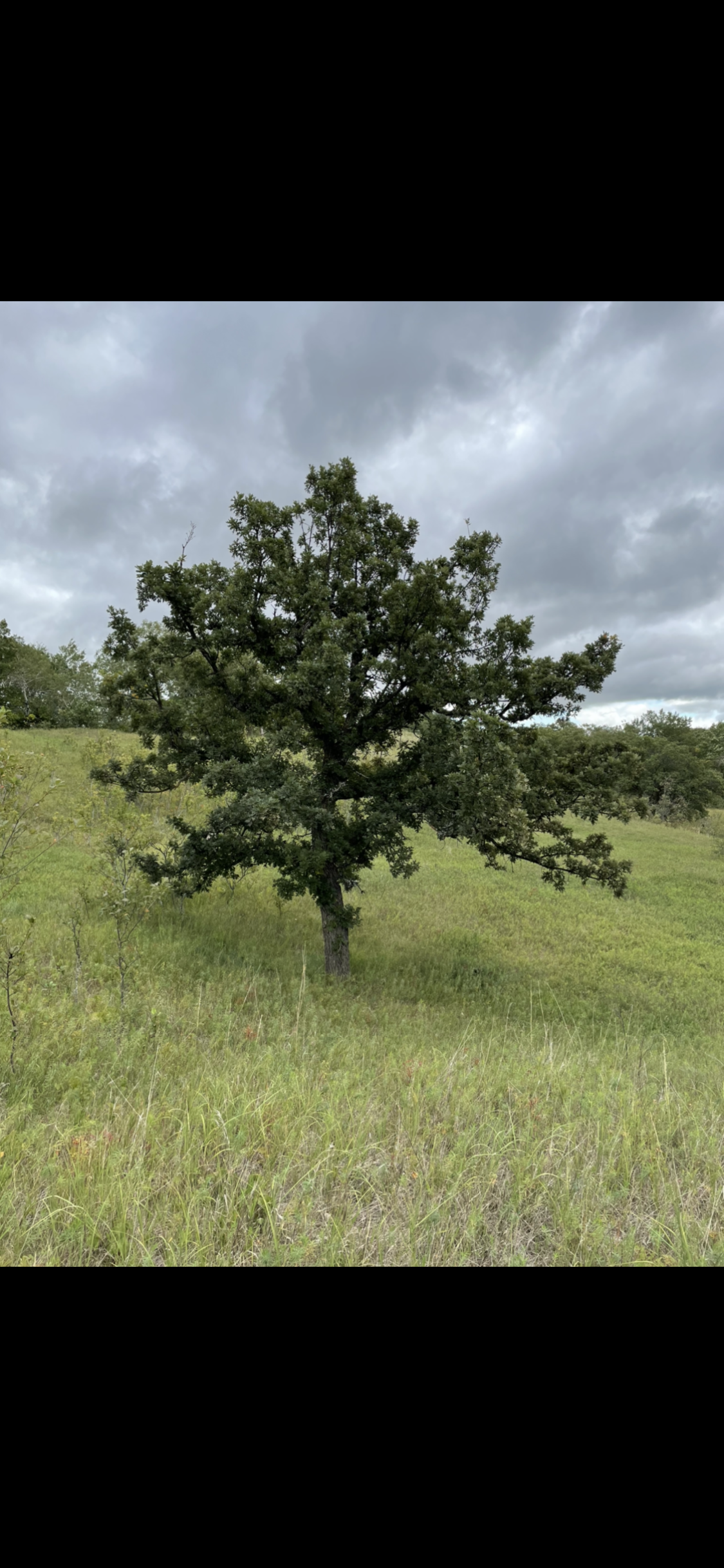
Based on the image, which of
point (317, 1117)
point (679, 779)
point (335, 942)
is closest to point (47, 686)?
point (335, 942)

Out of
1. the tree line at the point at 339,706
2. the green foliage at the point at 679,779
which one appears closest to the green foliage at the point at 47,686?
the tree line at the point at 339,706

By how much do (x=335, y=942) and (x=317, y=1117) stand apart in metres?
7.70

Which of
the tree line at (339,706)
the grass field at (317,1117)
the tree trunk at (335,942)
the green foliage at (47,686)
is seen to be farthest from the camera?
the green foliage at (47,686)

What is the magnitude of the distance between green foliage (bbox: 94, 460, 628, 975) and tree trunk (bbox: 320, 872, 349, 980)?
0.13 feet

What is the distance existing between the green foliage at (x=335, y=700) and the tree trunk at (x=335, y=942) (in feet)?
0.13

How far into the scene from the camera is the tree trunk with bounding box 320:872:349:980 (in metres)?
11.6

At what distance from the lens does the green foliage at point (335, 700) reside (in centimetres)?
1014

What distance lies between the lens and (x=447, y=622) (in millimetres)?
10398

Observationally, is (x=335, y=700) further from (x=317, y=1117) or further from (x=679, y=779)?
(x=679, y=779)

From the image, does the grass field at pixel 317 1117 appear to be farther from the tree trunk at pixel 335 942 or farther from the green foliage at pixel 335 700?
the green foliage at pixel 335 700
